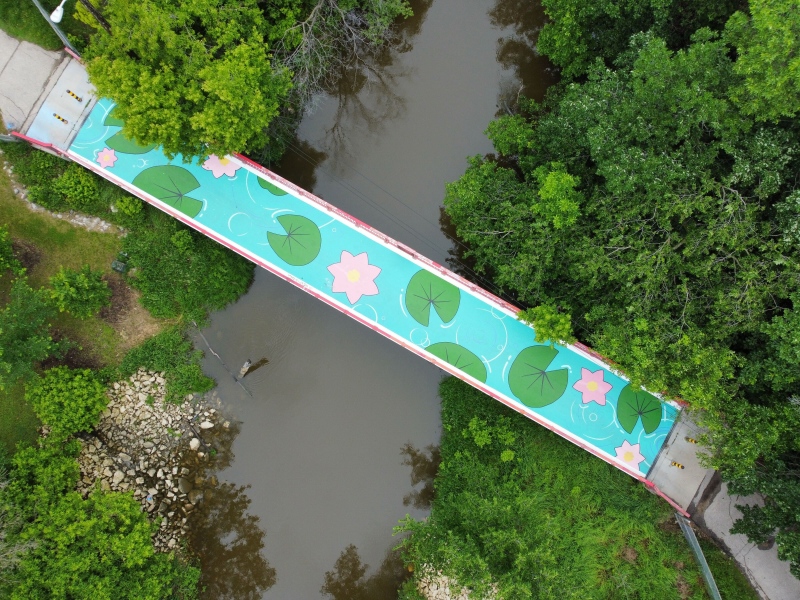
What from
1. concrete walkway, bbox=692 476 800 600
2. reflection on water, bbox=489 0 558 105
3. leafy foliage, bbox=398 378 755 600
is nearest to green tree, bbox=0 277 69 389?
leafy foliage, bbox=398 378 755 600

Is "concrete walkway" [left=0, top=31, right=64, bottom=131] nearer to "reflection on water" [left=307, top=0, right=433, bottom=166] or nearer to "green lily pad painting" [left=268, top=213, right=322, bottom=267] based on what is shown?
"green lily pad painting" [left=268, top=213, right=322, bottom=267]

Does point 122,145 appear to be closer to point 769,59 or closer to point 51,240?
point 51,240

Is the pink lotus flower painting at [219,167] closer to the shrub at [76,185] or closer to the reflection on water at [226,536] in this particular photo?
the shrub at [76,185]

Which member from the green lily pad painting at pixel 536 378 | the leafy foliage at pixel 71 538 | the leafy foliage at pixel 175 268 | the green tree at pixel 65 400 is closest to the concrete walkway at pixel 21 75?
the leafy foliage at pixel 175 268

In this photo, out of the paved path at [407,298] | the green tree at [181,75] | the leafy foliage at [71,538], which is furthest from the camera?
the paved path at [407,298]

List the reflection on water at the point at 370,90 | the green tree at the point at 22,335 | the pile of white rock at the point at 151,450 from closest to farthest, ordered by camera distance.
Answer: the green tree at the point at 22,335 < the pile of white rock at the point at 151,450 < the reflection on water at the point at 370,90

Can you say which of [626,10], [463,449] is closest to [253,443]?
[463,449]
